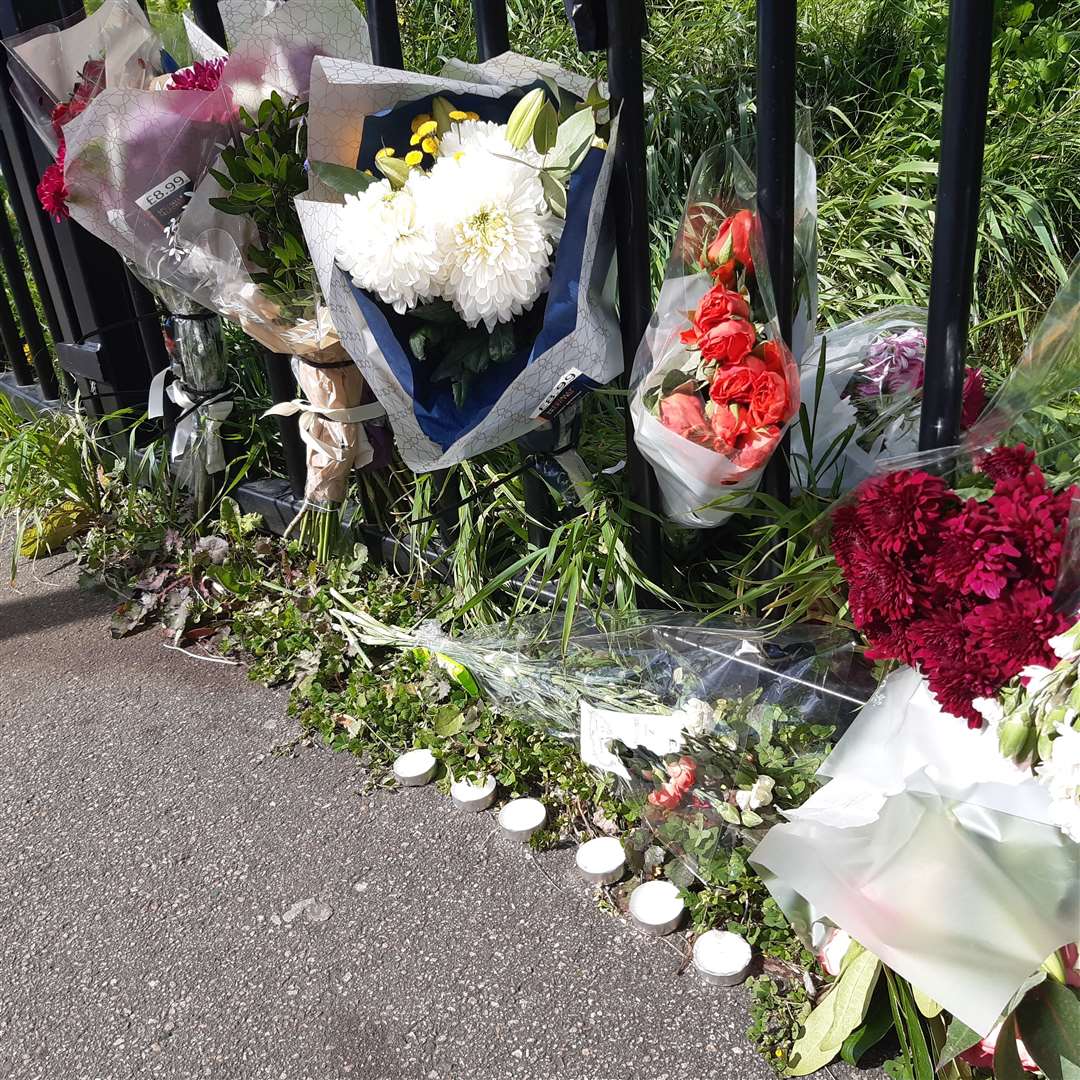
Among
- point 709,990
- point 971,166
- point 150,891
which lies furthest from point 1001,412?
point 150,891

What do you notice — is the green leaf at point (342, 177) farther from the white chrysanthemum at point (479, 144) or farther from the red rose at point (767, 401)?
the red rose at point (767, 401)

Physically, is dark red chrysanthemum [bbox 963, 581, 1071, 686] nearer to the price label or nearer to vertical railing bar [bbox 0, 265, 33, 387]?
the price label

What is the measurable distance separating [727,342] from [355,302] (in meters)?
0.60

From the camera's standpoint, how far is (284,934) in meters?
1.89

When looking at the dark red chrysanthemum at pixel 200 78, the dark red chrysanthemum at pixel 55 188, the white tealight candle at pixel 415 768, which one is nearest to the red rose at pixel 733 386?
the white tealight candle at pixel 415 768

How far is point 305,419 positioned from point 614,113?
1.06 m

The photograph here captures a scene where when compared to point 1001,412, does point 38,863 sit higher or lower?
lower

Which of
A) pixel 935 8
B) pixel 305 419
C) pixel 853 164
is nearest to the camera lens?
pixel 305 419

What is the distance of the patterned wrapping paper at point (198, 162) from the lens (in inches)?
80.4

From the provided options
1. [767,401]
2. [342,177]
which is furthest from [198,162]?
[767,401]

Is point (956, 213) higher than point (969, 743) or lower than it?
higher

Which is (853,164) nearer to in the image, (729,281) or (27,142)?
(729,281)

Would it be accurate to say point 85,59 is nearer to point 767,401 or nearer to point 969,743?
point 767,401

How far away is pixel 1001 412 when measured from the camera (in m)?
1.54
